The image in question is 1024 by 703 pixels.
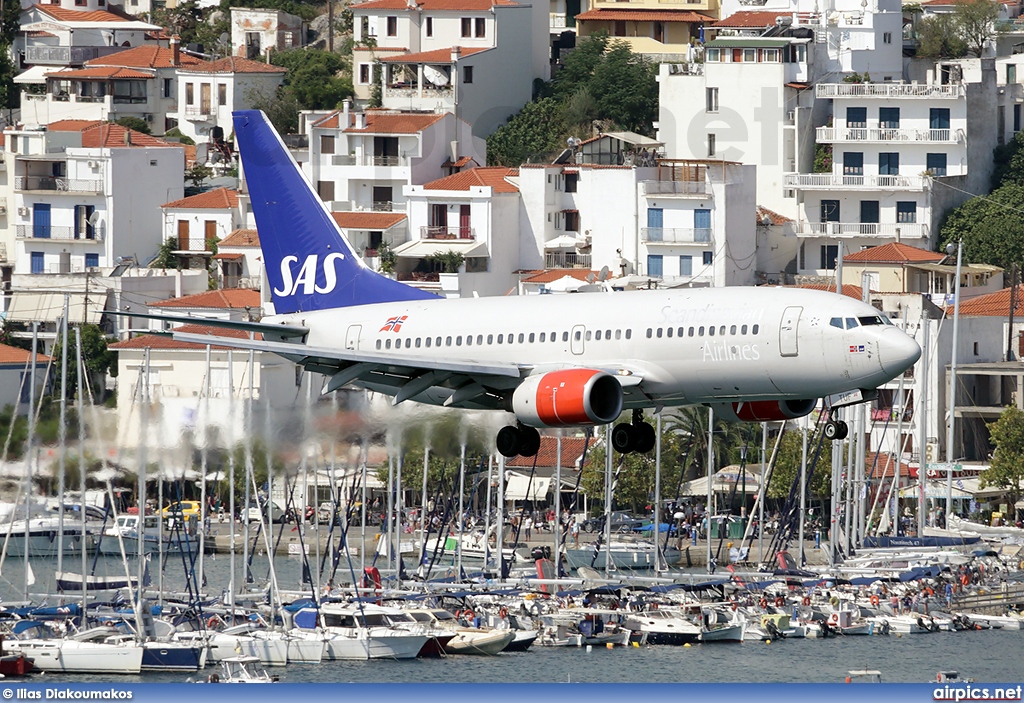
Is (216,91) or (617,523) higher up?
(216,91)

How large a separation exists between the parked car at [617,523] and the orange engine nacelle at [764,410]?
54.9 m

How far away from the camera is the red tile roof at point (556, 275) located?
416 feet

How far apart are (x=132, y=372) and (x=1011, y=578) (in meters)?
44.9

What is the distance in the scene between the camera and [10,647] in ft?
269

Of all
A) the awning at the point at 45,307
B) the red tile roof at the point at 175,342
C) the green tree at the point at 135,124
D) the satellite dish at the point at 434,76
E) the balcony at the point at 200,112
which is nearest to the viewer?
the red tile roof at the point at 175,342

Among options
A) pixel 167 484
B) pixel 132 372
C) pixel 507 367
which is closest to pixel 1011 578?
pixel 167 484

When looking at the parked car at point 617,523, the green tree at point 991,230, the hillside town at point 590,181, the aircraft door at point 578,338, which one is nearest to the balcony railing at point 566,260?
the hillside town at point 590,181

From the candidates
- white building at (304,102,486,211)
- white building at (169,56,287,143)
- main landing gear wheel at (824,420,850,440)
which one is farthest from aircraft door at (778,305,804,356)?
white building at (169,56,287,143)

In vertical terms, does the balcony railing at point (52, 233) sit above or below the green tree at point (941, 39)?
below

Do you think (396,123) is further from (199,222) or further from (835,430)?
(835,430)

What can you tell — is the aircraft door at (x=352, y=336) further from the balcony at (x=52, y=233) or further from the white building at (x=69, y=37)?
the white building at (x=69, y=37)

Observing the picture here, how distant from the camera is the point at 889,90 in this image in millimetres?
138125

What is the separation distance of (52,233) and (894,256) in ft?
→ 170

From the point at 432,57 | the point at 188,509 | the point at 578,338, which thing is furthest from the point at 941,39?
the point at 578,338
